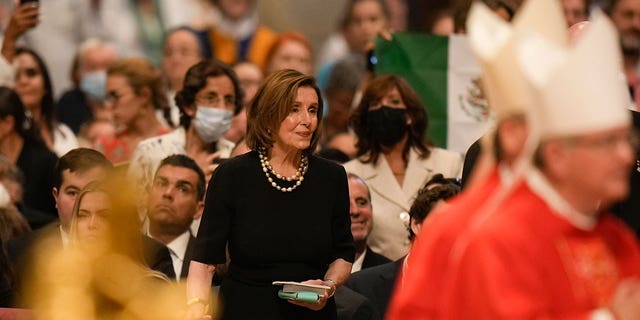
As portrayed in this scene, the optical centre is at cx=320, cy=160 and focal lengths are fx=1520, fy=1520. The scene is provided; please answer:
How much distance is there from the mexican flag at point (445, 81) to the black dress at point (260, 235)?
2.76 meters

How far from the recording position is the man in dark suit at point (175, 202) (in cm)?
790

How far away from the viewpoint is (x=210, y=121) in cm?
838

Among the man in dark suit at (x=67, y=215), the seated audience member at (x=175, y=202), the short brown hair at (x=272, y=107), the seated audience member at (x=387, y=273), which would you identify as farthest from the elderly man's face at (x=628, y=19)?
the short brown hair at (x=272, y=107)

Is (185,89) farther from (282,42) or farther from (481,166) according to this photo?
(481,166)

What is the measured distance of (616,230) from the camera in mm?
4305

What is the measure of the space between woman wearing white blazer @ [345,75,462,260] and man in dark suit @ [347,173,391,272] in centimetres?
21

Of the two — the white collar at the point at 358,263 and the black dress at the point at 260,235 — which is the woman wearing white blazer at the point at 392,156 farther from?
the black dress at the point at 260,235

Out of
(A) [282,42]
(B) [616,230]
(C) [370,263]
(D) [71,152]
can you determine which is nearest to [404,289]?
(B) [616,230]

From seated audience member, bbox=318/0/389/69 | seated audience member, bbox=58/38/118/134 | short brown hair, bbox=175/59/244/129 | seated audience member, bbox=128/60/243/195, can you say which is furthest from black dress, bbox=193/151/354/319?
seated audience member, bbox=318/0/389/69

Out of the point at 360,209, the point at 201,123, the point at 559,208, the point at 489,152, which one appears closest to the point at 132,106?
the point at 201,123

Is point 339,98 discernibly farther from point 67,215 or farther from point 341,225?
point 341,225

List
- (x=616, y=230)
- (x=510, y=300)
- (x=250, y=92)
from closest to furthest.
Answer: (x=510, y=300) → (x=616, y=230) → (x=250, y=92)

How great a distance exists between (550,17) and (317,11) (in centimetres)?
917

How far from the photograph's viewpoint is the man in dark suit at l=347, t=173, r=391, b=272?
7816mm
